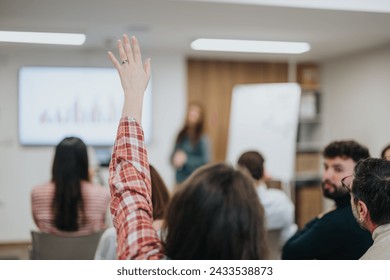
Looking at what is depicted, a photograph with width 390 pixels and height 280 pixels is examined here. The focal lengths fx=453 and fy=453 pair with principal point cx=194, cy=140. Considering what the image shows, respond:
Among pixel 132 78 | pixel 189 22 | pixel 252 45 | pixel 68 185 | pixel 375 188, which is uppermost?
pixel 189 22

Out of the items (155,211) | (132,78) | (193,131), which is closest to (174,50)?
(193,131)

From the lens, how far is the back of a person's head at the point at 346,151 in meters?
1.83

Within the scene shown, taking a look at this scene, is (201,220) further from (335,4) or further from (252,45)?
(252,45)

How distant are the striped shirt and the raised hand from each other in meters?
1.00

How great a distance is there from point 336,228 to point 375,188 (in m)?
0.39

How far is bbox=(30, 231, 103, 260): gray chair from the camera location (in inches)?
74.6

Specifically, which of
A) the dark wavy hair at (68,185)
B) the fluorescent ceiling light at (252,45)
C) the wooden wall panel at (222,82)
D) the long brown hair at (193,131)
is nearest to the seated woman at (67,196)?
the dark wavy hair at (68,185)

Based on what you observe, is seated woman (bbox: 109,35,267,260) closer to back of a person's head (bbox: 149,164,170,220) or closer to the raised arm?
the raised arm

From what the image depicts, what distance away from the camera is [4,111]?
2.90 metres

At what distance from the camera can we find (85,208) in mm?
2070

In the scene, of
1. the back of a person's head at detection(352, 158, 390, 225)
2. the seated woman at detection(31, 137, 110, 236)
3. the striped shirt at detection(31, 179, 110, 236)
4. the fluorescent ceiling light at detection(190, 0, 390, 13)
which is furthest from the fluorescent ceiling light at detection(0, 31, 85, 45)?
the back of a person's head at detection(352, 158, 390, 225)

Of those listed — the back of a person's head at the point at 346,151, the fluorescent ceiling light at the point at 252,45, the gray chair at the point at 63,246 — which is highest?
the fluorescent ceiling light at the point at 252,45

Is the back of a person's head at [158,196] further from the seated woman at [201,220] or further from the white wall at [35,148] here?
the white wall at [35,148]
